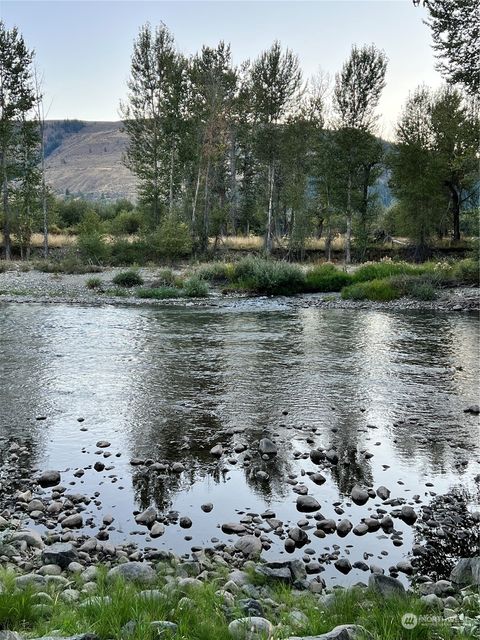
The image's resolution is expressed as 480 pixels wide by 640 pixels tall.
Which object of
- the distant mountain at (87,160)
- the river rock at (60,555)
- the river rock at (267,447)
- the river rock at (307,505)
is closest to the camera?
the river rock at (60,555)

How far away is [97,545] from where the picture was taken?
442cm

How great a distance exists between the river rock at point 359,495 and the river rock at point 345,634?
7.99 feet

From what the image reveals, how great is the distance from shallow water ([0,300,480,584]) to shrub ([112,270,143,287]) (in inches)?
433

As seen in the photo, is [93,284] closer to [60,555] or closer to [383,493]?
[383,493]

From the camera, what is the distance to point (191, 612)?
3156mm

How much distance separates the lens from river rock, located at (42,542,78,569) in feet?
13.4

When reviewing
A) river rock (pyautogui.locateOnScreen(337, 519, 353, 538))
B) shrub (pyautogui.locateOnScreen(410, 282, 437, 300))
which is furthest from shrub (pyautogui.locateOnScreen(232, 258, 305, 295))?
river rock (pyautogui.locateOnScreen(337, 519, 353, 538))

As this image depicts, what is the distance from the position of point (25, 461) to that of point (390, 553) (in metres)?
3.91

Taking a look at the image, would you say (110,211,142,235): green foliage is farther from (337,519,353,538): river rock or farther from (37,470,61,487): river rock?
(337,519,353,538): river rock

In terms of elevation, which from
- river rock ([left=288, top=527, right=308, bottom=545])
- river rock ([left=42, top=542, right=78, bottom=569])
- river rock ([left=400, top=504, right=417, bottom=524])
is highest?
river rock ([left=42, top=542, right=78, bottom=569])

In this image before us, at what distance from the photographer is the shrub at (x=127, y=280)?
27.1m

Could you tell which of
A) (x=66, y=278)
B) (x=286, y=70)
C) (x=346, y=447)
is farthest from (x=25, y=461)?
(x=286, y=70)

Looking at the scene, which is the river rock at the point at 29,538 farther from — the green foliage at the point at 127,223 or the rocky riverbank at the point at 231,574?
the green foliage at the point at 127,223

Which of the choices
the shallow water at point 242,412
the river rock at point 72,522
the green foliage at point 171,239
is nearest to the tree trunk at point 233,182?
the green foliage at point 171,239
